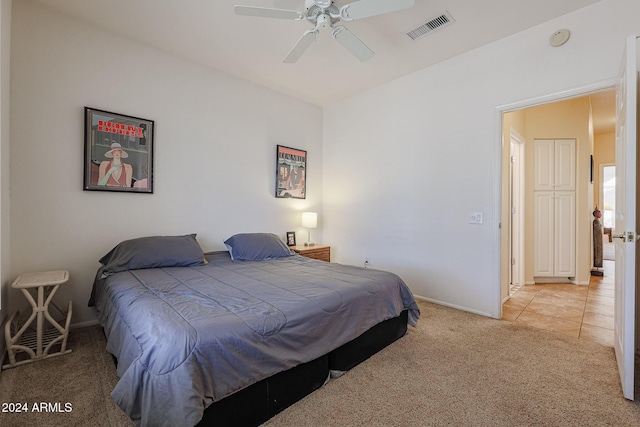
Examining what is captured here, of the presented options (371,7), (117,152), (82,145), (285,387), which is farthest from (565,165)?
(82,145)

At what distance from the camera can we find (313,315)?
171cm

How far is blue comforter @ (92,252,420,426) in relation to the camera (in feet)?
3.91

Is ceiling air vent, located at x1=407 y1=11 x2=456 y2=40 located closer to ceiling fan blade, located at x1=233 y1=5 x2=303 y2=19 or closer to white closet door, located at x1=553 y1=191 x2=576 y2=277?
ceiling fan blade, located at x1=233 y1=5 x2=303 y2=19

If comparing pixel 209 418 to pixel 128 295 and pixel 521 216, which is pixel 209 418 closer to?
pixel 128 295

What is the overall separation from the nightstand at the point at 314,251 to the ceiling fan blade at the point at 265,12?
266 centimetres

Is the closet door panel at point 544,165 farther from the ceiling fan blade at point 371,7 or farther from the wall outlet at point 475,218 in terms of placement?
the ceiling fan blade at point 371,7

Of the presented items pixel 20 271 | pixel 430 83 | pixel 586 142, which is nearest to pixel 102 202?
pixel 20 271

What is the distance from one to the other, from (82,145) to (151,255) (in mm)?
1193

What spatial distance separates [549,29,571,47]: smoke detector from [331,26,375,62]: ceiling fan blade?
165cm

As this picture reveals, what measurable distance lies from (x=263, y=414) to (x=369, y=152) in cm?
340

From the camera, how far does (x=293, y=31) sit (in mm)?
2695

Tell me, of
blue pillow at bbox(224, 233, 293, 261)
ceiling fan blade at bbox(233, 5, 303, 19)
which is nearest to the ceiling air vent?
ceiling fan blade at bbox(233, 5, 303, 19)

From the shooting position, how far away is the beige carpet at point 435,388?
4.97ft

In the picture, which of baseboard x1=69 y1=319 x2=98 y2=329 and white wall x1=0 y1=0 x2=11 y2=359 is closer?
white wall x1=0 y1=0 x2=11 y2=359
